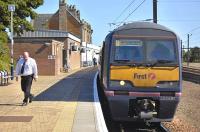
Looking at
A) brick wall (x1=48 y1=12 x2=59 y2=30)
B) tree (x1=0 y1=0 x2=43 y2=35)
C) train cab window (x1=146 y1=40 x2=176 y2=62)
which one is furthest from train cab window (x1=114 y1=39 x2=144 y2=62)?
brick wall (x1=48 y1=12 x2=59 y2=30)

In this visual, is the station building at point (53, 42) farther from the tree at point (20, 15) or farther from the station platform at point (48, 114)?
the station platform at point (48, 114)

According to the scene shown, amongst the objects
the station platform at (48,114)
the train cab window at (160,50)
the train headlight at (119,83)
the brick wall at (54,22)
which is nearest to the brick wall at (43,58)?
the station platform at (48,114)

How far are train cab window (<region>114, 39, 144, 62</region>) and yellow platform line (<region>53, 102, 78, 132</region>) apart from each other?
7.25 feet

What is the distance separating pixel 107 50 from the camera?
17.6 m

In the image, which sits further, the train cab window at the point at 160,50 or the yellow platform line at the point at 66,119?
the train cab window at the point at 160,50

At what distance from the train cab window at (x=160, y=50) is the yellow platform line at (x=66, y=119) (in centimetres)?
302

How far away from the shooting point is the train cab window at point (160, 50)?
17016mm

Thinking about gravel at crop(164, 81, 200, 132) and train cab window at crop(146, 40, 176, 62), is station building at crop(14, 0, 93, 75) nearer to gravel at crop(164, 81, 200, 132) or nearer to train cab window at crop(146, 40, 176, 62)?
gravel at crop(164, 81, 200, 132)

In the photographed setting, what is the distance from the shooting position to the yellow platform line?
39.9ft

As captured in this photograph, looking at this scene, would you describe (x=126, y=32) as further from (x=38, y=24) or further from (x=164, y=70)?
(x=38, y=24)

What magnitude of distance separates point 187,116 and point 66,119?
9.25 metres

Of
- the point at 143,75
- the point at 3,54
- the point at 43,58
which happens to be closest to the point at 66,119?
the point at 143,75

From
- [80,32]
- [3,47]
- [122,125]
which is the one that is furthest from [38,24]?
[122,125]

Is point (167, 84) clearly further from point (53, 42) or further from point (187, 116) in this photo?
point (53, 42)
